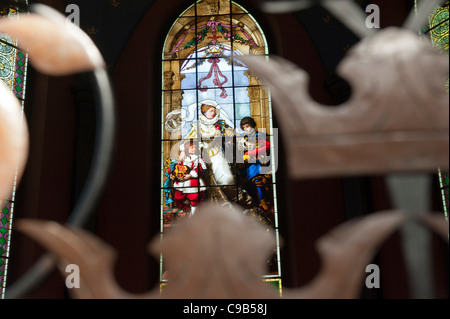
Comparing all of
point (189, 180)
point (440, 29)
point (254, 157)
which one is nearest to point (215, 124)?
point (254, 157)

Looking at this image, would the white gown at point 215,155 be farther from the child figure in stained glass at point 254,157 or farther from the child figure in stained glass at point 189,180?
the child figure in stained glass at point 254,157

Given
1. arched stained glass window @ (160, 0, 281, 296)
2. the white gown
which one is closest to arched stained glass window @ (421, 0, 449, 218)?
arched stained glass window @ (160, 0, 281, 296)

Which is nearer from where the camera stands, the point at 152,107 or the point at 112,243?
the point at 112,243

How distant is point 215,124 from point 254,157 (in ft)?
1.71

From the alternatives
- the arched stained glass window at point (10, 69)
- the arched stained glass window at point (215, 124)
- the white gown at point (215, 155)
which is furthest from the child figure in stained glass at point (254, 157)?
the arched stained glass window at point (10, 69)

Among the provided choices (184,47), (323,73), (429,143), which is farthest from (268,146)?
(429,143)

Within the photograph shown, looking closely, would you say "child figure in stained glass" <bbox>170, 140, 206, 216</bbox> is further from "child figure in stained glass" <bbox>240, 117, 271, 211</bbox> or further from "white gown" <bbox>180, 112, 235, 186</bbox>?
"child figure in stained glass" <bbox>240, 117, 271, 211</bbox>

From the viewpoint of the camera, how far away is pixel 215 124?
565cm

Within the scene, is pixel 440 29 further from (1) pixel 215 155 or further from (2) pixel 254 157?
(1) pixel 215 155

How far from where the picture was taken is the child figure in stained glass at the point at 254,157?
5461 millimetres

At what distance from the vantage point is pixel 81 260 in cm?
114
